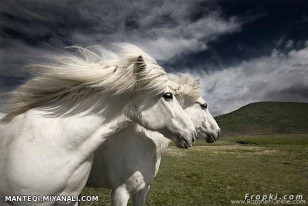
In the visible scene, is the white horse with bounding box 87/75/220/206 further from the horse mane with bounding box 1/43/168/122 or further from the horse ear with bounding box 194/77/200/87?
the horse ear with bounding box 194/77/200/87

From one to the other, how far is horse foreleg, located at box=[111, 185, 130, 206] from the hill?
150 meters

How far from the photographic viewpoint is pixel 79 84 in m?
3.79

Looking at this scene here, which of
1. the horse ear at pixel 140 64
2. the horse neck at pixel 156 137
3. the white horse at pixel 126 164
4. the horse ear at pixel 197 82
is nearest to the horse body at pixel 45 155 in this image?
the horse ear at pixel 140 64

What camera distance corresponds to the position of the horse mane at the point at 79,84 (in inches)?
146

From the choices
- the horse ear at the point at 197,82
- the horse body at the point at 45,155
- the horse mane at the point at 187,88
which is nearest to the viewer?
the horse body at the point at 45,155

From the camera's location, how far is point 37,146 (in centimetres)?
325

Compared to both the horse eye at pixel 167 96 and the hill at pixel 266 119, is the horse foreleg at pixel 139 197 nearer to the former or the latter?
the horse eye at pixel 167 96

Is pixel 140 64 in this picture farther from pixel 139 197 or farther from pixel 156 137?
pixel 139 197

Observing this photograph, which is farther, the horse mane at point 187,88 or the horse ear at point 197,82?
the horse ear at point 197,82

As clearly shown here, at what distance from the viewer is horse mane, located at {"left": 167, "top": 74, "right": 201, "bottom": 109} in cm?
752

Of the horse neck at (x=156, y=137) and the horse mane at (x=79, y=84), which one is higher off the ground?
the horse mane at (x=79, y=84)

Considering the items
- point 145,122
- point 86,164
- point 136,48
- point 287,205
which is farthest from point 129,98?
point 287,205

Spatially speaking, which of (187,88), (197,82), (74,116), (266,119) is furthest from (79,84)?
(266,119)

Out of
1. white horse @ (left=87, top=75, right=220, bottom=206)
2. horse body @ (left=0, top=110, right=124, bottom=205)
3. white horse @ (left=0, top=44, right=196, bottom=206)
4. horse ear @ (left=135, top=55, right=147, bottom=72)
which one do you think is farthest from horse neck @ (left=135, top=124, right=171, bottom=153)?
horse body @ (left=0, top=110, right=124, bottom=205)
